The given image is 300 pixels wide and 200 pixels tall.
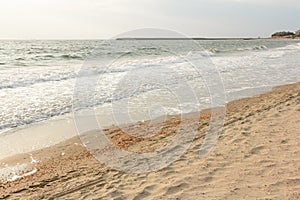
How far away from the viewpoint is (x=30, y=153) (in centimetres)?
543

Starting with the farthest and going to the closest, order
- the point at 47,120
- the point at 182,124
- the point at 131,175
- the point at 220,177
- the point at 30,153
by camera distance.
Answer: the point at 47,120 < the point at 182,124 < the point at 30,153 < the point at 131,175 < the point at 220,177

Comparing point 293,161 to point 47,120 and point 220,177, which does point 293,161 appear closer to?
point 220,177

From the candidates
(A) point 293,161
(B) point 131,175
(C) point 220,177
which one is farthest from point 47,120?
(A) point 293,161

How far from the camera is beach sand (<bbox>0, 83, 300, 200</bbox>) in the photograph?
3.38m

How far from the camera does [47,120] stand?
729cm

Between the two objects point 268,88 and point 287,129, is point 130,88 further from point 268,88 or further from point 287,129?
point 287,129

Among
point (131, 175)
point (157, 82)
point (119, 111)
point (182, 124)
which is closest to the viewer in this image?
point (131, 175)

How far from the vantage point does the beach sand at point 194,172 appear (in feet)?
11.1

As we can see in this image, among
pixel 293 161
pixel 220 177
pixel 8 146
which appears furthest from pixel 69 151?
pixel 293 161

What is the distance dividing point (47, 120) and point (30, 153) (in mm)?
1931

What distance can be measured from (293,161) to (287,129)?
1.30 metres

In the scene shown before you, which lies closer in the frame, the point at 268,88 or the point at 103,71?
the point at 268,88

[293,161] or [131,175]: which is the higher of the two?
[293,161]

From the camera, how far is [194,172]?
3826mm
